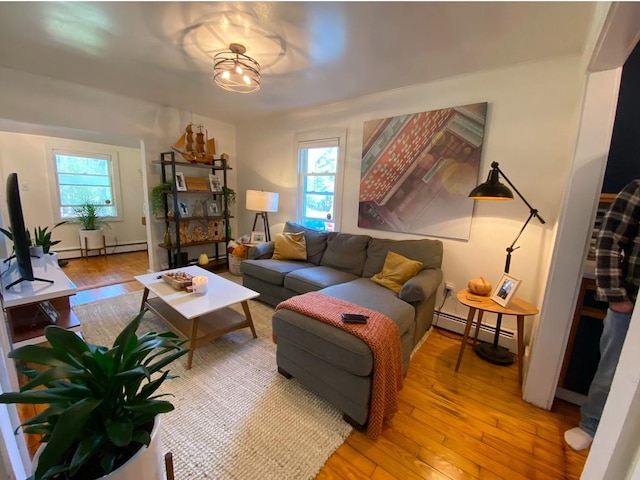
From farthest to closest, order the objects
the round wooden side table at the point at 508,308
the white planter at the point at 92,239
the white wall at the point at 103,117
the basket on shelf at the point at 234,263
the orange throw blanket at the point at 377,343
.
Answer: the white planter at the point at 92,239
the basket on shelf at the point at 234,263
the white wall at the point at 103,117
the round wooden side table at the point at 508,308
the orange throw blanket at the point at 377,343

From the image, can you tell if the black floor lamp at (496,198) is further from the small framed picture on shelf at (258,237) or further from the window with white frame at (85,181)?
the window with white frame at (85,181)

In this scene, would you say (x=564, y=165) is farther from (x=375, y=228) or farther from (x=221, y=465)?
(x=221, y=465)

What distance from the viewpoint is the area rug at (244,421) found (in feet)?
4.13

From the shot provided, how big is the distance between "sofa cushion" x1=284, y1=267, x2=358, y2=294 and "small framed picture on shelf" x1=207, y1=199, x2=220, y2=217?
2273mm

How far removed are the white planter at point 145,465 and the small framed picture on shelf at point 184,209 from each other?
3497mm

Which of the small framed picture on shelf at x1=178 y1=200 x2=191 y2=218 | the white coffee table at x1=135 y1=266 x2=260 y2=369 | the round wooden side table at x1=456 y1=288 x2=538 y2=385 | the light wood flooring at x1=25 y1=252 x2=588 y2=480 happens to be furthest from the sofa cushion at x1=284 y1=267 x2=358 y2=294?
the small framed picture on shelf at x1=178 y1=200 x2=191 y2=218

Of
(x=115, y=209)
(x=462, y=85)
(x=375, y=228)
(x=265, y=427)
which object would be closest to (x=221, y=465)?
(x=265, y=427)

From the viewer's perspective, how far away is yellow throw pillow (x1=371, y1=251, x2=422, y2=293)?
232cm

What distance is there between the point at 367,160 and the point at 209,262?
9.70 ft

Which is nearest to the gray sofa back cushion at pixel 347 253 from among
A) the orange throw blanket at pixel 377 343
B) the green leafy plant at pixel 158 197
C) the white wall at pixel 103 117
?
the orange throw blanket at pixel 377 343

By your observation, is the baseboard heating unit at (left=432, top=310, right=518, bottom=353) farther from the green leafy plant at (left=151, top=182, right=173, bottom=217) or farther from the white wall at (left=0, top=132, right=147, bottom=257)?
the white wall at (left=0, top=132, right=147, bottom=257)

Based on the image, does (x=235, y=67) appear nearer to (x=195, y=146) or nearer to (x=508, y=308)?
(x=195, y=146)

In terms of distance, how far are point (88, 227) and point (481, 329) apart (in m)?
6.39

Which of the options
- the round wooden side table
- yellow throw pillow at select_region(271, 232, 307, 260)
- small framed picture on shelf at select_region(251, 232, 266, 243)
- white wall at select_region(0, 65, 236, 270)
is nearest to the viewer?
the round wooden side table
